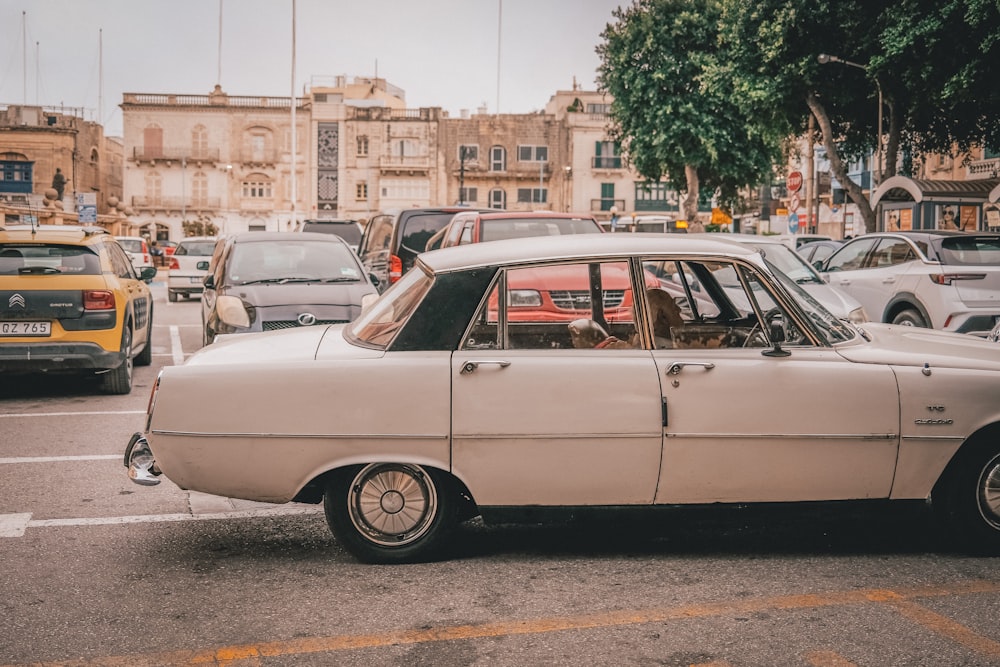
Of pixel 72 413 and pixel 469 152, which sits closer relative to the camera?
pixel 72 413

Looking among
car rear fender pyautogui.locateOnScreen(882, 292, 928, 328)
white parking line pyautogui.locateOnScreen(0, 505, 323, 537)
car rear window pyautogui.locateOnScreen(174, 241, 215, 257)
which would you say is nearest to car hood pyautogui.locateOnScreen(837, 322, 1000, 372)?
white parking line pyautogui.locateOnScreen(0, 505, 323, 537)

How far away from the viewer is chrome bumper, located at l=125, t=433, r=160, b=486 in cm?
531

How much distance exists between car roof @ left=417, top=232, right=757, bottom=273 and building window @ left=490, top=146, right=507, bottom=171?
74907mm

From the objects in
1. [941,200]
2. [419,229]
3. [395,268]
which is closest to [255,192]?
[941,200]

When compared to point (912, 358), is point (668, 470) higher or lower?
lower

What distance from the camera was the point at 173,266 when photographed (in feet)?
88.8

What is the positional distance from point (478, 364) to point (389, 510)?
0.80 m

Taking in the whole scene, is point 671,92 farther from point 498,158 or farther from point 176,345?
point 498,158

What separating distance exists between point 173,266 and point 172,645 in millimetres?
24063

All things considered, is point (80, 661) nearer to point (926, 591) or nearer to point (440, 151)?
point (926, 591)

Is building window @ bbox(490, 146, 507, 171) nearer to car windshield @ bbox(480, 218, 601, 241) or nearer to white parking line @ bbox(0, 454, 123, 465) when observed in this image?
car windshield @ bbox(480, 218, 601, 241)

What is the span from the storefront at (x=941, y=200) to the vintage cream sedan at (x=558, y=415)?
60.4ft

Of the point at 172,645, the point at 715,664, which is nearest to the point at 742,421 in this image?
the point at 715,664

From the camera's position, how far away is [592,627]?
4.35 meters
